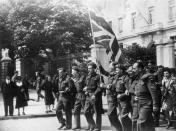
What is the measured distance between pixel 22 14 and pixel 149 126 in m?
25.8

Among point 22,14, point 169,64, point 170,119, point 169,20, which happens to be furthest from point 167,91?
point 169,20

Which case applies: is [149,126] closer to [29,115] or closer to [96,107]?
[96,107]

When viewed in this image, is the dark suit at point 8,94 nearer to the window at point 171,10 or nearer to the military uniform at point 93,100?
the military uniform at point 93,100

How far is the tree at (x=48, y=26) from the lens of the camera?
30.2m

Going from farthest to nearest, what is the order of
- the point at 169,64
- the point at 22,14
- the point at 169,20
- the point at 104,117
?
the point at 169,20 → the point at 22,14 → the point at 169,64 → the point at 104,117

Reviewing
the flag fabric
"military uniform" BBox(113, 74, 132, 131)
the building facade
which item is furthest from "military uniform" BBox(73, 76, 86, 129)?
the building facade

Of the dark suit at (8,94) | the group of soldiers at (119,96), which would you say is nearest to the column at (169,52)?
the group of soldiers at (119,96)

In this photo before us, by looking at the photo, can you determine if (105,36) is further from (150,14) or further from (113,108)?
(150,14)

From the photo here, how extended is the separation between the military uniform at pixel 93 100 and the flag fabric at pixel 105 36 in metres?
0.69

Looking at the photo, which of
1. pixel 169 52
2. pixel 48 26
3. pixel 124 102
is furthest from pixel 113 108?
pixel 48 26

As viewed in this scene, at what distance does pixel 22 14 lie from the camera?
31812 millimetres

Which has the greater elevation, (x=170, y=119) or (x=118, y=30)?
(x=118, y=30)

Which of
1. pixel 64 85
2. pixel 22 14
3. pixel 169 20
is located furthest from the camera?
pixel 169 20

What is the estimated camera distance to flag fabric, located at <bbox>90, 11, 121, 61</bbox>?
9938mm
